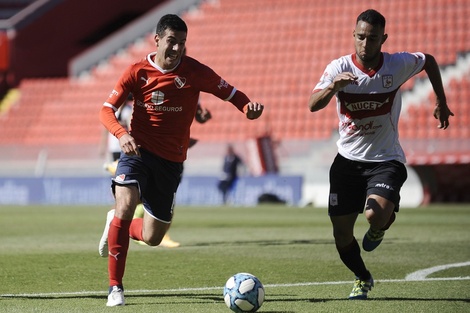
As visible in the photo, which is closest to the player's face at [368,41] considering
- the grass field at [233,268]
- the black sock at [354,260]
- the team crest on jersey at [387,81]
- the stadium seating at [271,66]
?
the team crest on jersey at [387,81]

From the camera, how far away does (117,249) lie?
742 centimetres

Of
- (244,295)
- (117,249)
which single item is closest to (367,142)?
(244,295)

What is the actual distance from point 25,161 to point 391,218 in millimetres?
25914

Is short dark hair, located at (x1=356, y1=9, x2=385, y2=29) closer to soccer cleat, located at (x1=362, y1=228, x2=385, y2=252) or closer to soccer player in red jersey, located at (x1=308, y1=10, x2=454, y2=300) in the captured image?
soccer player in red jersey, located at (x1=308, y1=10, x2=454, y2=300)

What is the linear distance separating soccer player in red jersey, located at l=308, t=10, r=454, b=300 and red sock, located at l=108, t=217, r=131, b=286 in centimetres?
167

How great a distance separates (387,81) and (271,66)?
82.6 ft

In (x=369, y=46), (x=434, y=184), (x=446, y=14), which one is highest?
(x=446, y=14)

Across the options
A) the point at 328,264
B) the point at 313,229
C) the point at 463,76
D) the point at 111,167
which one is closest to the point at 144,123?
the point at 328,264

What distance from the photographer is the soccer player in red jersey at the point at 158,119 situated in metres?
7.63

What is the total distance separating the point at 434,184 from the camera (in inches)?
1025

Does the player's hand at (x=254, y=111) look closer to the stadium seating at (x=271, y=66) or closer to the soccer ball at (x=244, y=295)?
the soccer ball at (x=244, y=295)

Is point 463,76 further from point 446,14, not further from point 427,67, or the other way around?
point 427,67

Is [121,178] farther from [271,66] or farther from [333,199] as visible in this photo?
[271,66]

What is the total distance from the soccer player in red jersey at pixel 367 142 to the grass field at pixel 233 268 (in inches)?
22.6
